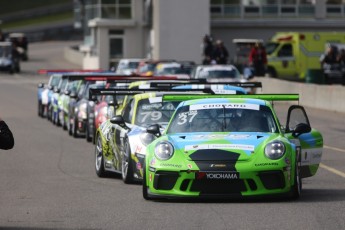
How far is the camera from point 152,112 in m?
16.6

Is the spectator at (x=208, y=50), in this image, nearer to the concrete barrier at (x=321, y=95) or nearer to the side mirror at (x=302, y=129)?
the concrete barrier at (x=321, y=95)

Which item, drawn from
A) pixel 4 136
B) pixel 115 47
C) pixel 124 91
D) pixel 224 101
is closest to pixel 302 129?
pixel 224 101

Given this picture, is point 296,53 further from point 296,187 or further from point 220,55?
point 296,187

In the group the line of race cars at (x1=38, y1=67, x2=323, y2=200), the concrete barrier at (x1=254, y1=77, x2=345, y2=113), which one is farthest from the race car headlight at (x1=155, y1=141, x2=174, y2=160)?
the concrete barrier at (x1=254, y1=77, x2=345, y2=113)

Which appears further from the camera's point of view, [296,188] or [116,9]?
[116,9]

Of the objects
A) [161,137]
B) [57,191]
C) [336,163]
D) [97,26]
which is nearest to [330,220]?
[161,137]

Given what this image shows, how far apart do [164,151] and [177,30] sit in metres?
61.6

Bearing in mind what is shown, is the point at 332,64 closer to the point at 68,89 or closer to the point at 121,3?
the point at 68,89

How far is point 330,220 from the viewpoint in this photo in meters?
11.3

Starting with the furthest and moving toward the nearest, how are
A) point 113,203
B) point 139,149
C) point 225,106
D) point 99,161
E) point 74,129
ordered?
point 74,129 < point 99,161 < point 139,149 < point 225,106 < point 113,203

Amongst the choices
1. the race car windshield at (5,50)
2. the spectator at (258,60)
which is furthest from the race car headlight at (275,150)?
the race car windshield at (5,50)

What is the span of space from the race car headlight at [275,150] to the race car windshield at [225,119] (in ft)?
2.31

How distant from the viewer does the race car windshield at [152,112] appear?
16.5 meters

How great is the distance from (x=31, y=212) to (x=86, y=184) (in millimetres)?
3274
